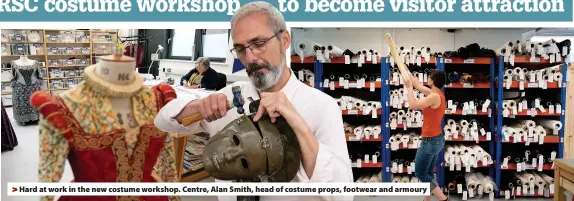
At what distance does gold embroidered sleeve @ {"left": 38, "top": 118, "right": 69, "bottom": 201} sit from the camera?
1058 millimetres

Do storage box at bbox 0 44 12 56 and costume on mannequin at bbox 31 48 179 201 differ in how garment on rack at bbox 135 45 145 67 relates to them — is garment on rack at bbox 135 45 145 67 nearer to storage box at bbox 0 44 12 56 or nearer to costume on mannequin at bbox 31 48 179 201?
costume on mannequin at bbox 31 48 179 201

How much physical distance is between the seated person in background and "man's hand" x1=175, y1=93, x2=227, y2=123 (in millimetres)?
350

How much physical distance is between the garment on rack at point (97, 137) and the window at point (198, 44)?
20.1 inches

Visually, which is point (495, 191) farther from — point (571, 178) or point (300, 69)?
point (300, 69)

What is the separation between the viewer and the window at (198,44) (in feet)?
5.65

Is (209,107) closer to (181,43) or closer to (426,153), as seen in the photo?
(181,43)

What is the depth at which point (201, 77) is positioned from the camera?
168 cm

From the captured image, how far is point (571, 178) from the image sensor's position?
2408 mm

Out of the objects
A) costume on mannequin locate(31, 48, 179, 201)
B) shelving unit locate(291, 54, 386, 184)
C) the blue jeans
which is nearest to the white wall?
shelving unit locate(291, 54, 386, 184)

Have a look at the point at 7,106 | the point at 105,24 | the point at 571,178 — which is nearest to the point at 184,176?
the point at 105,24

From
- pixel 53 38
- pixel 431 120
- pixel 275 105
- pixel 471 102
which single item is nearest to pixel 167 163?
pixel 275 105

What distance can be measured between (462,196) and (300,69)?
1.78 metres

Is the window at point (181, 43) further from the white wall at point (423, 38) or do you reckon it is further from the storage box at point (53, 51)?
the white wall at point (423, 38)

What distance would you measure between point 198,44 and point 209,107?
2.01 feet
